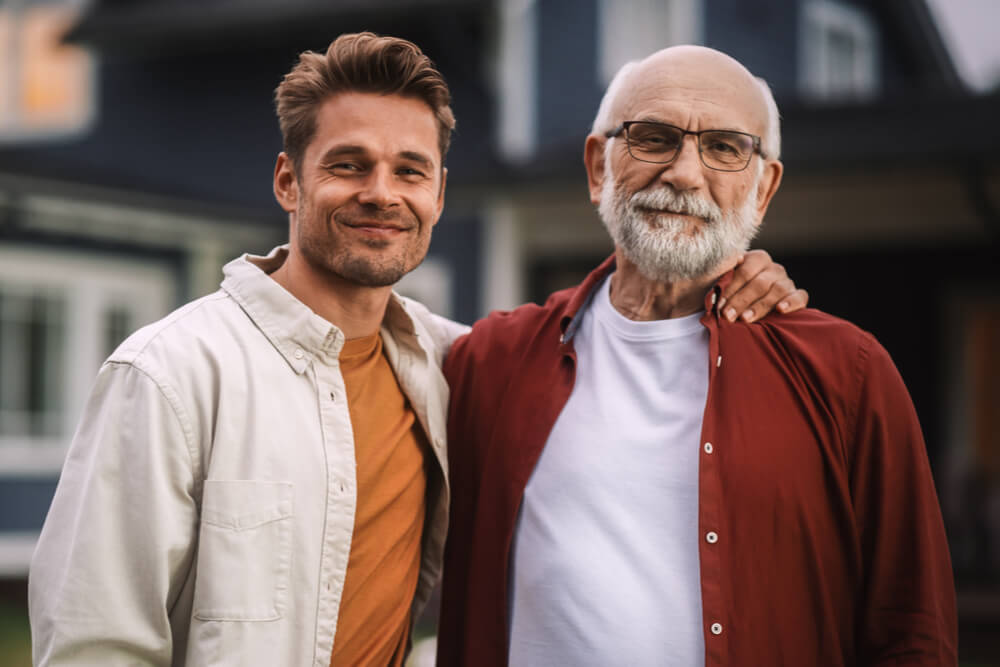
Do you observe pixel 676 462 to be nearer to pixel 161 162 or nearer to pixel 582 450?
pixel 582 450

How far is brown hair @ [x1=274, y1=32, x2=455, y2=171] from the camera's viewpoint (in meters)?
2.60

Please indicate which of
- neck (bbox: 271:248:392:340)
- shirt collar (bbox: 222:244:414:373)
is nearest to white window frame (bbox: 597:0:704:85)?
neck (bbox: 271:248:392:340)

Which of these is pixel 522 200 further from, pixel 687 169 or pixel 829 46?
pixel 687 169

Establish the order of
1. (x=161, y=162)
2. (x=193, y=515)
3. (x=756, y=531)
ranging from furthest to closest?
(x=161, y=162) → (x=756, y=531) → (x=193, y=515)

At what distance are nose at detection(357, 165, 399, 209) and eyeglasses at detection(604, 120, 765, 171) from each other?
2.21 feet

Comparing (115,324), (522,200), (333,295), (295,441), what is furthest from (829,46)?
(295,441)

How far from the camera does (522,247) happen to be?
32.4 ft

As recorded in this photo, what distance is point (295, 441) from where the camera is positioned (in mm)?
2432

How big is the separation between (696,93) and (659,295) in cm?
54

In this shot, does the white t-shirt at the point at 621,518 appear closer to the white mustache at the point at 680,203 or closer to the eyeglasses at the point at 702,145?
the white mustache at the point at 680,203

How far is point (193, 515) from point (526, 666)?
0.92 meters

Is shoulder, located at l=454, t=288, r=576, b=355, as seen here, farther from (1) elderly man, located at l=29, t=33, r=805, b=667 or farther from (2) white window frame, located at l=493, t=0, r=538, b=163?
(2) white window frame, located at l=493, t=0, r=538, b=163

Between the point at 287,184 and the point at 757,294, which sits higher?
the point at 287,184

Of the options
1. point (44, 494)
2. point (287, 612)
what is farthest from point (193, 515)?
point (44, 494)
